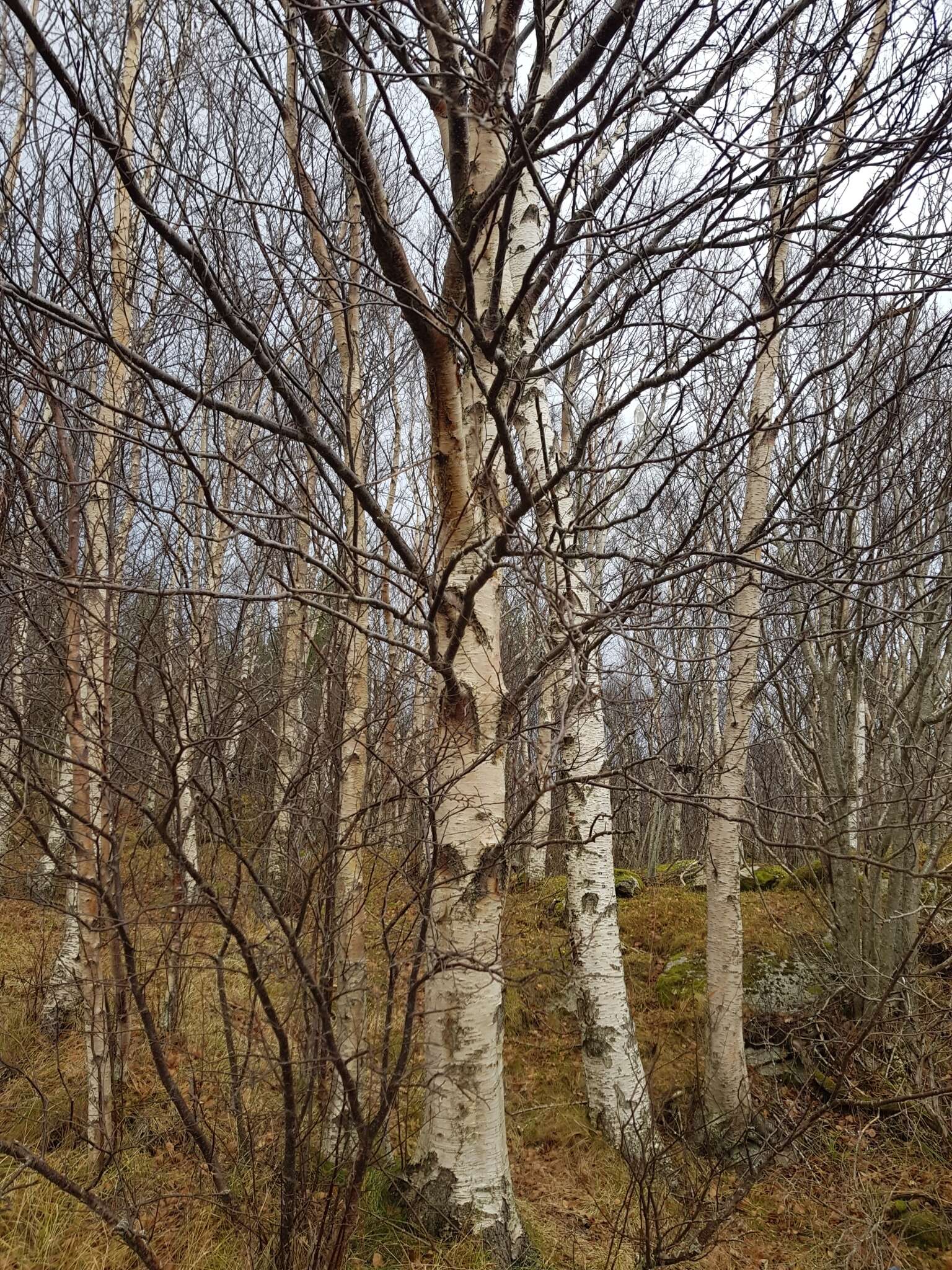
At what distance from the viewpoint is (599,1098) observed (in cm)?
450

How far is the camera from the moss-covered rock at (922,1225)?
3900mm

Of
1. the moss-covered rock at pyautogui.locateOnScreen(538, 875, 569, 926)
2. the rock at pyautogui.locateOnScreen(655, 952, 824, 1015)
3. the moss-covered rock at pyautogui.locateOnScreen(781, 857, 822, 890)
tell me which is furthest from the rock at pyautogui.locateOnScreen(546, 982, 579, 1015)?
the moss-covered rock at pyautogui.locateOnScreen(781, 857, 822, 890)

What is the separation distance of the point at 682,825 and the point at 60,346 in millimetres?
17862

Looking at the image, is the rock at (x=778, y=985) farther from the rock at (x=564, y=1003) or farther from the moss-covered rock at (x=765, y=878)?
the moss-covered rock at (x=765, y=878)

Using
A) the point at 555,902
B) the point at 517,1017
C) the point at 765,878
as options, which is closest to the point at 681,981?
the point at 517,1017

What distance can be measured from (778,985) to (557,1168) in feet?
8.50

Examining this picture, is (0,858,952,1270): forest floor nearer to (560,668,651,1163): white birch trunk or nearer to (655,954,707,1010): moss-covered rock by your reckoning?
(655,954,707,1010): moss-covered rock

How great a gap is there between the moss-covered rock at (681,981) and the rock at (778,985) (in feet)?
1.25

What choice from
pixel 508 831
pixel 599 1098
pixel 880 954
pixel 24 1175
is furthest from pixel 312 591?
pixel 880 954

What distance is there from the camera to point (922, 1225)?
3.97 meters

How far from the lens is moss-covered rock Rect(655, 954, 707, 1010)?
6.07m

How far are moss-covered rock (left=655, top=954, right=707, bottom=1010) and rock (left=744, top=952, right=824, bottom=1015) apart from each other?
0.38 meters

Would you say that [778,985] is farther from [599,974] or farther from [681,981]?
[599,974]

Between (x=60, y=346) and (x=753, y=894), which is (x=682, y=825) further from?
(x=60, y=346)
